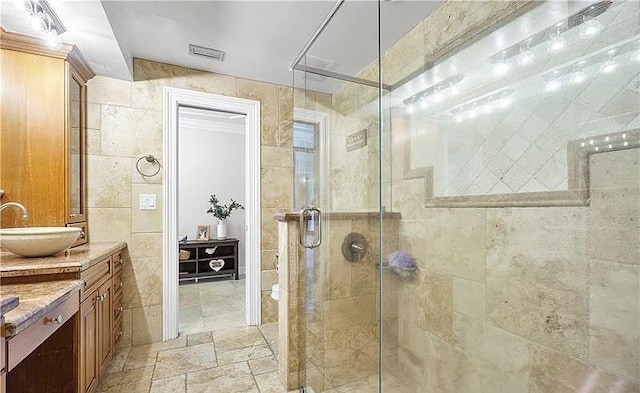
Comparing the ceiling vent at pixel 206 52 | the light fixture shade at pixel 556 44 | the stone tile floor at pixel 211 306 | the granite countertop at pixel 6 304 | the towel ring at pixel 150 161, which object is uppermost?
the ceiling vent at pixel 206 52

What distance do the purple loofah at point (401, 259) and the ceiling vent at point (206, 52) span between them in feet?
6.91

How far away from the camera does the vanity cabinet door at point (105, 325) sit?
1.82 m

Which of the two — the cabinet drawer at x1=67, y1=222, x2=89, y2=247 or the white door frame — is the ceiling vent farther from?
the cabinet drawer at x1=67, y1=222, x2=89, y2=247

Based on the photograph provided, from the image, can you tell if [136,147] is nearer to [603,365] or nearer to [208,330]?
[208,330]

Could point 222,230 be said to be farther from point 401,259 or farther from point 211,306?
point 401,259

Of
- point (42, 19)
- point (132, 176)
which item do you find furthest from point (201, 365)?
point (42, 19)

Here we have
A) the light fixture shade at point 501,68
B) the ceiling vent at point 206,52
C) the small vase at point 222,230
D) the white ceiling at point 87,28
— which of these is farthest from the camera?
the small vase at point 222,230

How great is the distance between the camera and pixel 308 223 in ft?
6.42

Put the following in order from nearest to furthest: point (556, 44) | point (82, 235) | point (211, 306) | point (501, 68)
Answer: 1. point (556, 44)
2. point (501, 68)
3. point (82, 235)
4. point (211, 306)

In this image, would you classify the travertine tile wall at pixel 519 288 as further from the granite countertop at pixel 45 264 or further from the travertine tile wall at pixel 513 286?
the granite countertop at pixel 45 264

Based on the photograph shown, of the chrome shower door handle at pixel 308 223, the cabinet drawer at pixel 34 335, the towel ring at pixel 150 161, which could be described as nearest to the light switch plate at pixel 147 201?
the towel ring at pixel 150 161

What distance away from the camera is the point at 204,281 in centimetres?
453

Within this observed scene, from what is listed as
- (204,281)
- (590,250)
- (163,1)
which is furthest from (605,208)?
(204,281)

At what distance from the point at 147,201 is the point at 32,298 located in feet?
4.99
